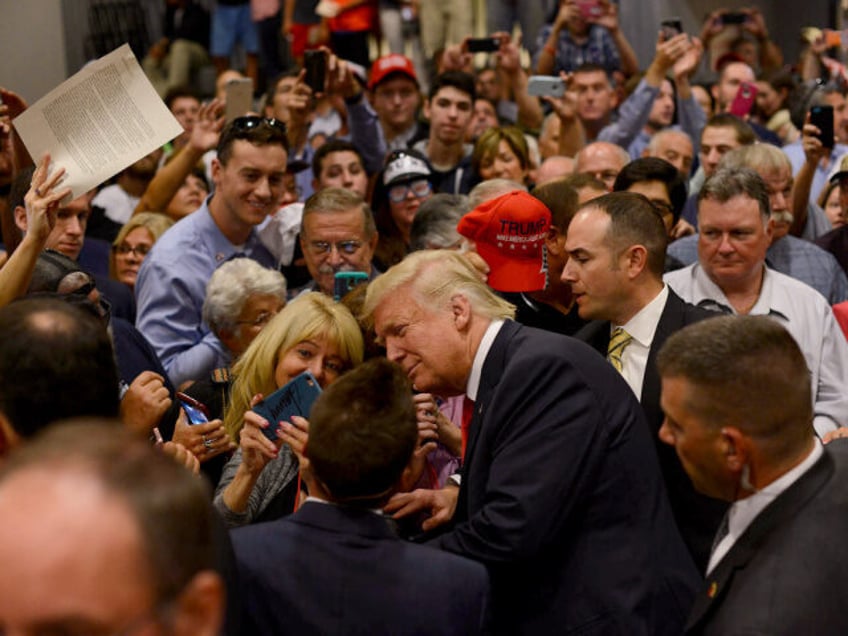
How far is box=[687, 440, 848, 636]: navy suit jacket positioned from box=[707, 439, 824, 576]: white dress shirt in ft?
0.04

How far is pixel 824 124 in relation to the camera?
5676 millimetres

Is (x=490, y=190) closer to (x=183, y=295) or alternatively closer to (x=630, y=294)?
(x=183, y=295)

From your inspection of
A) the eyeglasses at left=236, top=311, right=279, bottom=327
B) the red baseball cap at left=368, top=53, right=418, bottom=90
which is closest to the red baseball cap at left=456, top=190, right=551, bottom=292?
the eyeglasses at left=236, top=311, right=279, bottom=327

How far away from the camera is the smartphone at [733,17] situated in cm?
991

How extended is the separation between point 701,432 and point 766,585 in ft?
0.99

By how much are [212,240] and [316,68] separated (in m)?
1.37

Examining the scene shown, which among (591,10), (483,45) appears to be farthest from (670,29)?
(591,10)

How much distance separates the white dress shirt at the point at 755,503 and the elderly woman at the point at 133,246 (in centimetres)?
373

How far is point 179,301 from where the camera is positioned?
184 inches

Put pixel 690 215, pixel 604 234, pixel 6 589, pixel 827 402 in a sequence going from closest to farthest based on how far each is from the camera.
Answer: pixel 6 589, pixel 604 234, pixel 827 402, pixel 690 215

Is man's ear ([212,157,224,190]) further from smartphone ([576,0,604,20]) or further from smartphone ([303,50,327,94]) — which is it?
smartphone ([576,0,604,20])

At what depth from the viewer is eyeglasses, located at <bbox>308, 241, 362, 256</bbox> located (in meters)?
4.61

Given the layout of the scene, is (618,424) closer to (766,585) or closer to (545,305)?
(766,585)

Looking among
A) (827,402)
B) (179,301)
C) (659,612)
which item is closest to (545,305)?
(827,402)
